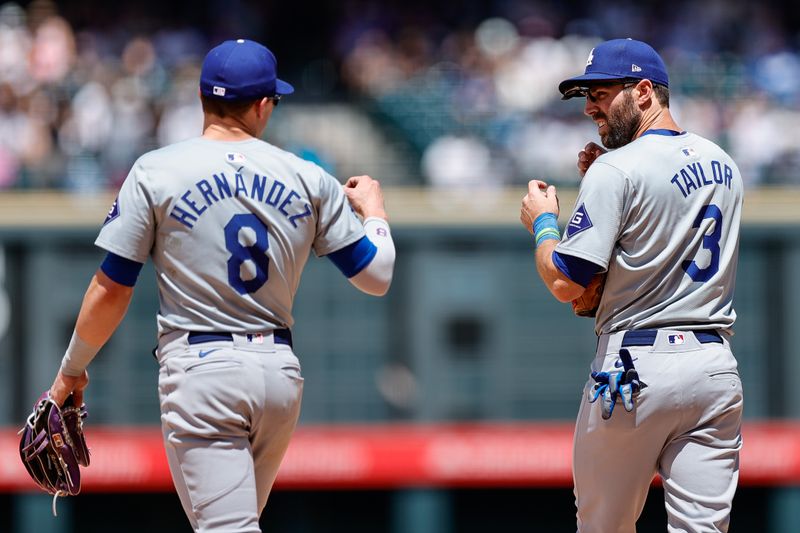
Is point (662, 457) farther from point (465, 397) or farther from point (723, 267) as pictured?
point (465, 397)

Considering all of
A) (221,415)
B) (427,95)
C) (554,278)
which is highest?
(427,95)

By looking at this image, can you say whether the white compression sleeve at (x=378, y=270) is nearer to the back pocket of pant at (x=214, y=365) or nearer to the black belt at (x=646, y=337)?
the back pocket of pant at (x=214, y=365)

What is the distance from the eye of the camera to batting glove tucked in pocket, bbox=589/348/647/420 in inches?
180

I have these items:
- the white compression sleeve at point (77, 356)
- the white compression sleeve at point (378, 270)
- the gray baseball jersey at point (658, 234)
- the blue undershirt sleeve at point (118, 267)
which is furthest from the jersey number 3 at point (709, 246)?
the white compression sleeve at point (77, 356)

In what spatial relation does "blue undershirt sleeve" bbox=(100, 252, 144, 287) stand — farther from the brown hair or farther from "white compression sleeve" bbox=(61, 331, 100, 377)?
the brown hair

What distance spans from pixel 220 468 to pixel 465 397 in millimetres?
9344

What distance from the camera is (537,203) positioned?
5.00 m

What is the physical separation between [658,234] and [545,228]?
44 centimetres

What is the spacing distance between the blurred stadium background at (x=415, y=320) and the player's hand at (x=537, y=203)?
27.4 feet

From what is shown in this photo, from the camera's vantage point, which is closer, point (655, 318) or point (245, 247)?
point (245, 247)

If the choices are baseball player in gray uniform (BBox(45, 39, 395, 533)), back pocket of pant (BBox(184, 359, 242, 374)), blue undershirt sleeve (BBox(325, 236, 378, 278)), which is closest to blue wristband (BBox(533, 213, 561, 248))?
blue undershirt sleeve (BBox(325, 236, 378, 278))

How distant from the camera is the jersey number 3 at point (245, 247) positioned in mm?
4461

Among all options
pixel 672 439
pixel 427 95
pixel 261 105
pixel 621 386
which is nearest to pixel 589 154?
pixel 621 386

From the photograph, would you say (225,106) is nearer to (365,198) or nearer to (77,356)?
(365,198)
